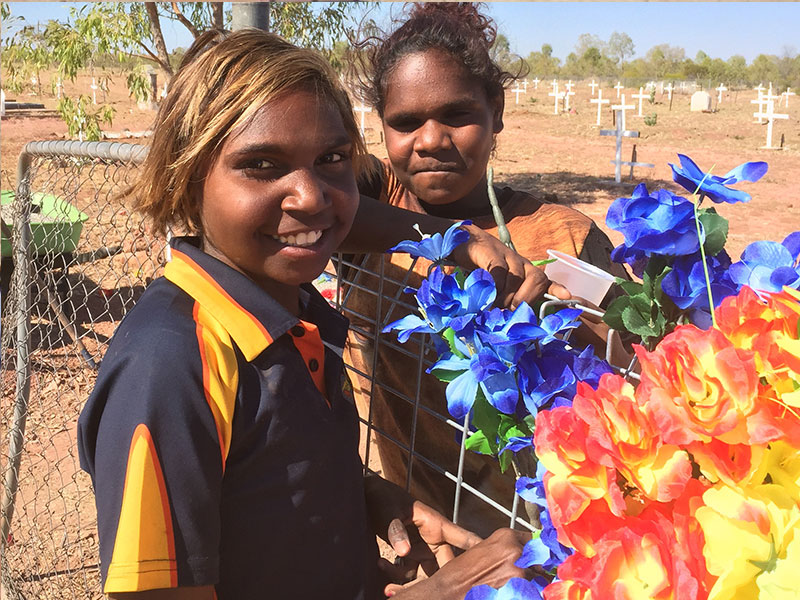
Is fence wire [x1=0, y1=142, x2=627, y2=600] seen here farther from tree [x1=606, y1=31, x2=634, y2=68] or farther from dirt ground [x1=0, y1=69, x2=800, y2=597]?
tree [x1=606, y1=31, x2=634, y2=68]

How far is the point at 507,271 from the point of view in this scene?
140 centimetres

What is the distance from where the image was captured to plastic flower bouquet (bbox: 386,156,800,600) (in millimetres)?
717

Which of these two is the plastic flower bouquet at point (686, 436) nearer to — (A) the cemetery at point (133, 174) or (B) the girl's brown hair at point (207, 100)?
(B) the girl's brown hair at point (207, 100)

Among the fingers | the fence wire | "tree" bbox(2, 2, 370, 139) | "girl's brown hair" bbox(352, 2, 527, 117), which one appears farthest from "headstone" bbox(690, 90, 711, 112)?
the fingers

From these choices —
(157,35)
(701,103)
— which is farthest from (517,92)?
Answer: (157,35)

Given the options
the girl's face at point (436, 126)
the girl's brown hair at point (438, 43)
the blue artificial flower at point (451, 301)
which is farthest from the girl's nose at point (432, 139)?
the blue artificial flower at point (451, 301)

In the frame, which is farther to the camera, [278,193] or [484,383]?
[278,193]

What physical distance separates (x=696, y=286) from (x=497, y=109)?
4.25ft

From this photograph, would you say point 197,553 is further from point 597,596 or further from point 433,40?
point 433,40

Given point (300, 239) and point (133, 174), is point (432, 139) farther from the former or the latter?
point (133, 174)

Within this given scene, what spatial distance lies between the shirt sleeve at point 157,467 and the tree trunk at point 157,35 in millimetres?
7040

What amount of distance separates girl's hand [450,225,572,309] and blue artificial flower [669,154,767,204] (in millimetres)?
379

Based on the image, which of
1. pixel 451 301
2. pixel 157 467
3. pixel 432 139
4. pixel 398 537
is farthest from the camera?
pixel 432 139

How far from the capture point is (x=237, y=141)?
1.29m
